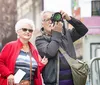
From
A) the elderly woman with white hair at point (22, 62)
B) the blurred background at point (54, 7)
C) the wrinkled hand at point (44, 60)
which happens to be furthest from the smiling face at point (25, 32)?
the blurred background at point (54, 7)

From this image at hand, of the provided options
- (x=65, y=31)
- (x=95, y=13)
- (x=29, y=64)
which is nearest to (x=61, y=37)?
(x=65, y=31)

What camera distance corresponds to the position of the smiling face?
3.91m

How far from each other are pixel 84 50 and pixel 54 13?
3.72 m

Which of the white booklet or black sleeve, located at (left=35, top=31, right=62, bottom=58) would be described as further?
Result: the white booklet

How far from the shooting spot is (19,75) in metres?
3.77

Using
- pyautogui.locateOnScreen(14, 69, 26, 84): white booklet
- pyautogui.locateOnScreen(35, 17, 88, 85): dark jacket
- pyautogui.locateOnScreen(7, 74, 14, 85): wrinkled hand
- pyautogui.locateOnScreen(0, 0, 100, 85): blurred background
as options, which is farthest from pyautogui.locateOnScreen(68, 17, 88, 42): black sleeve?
pyautogui.locateOnScreen(0, 0, 100, 85): blurred background

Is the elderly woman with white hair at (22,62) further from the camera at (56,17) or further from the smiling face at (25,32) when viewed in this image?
the camera at (56,17)

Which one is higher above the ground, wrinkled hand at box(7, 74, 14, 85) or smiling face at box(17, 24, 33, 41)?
smiling face at box(17, 24, 33, 41)

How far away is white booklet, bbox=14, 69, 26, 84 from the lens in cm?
378

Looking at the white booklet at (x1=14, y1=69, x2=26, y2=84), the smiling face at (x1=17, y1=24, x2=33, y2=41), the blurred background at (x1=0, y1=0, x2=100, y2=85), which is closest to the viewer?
the white booklet at (x1=14, y1=69, x2=26, y2=84)

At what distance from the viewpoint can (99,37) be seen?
7305 mm

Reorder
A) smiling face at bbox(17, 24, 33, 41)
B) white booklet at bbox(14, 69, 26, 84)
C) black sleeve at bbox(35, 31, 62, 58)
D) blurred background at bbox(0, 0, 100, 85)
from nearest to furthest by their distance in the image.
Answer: black sleeve at bbox(35, 31, 62, 58) → white booklet at bbox(14, 69, 26, 84) → smiling face at bbox(17, 24, 33, 41) → blurred background at bbox(0, 0, 100, 85)

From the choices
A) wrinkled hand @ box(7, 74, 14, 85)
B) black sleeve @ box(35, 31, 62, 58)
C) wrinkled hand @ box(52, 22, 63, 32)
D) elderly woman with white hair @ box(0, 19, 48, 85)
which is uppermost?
wrinkled hand @ box(52, 22, 63, 32)

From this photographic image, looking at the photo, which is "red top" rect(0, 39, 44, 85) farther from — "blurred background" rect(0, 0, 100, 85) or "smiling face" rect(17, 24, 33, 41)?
"blurred background" rect(0, 0, 100, 85)
